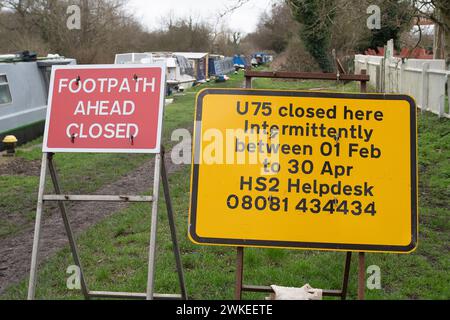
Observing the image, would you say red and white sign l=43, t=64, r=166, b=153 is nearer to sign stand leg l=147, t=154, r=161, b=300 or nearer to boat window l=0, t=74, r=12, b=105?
sign stand leg l=147, t=154, r=161, b=300

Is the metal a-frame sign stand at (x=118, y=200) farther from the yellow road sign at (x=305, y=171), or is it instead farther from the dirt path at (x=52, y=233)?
the dirt path at (x=52, y=233)

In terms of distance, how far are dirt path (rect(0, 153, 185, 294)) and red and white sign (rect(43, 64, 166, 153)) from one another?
6.14 feet

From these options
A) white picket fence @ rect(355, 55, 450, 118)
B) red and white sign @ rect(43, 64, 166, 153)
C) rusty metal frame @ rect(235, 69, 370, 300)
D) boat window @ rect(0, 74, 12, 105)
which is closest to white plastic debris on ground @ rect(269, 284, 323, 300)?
rusty metal frame @ rect(235, 69, 370, 300)

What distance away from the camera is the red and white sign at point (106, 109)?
13.6 feet

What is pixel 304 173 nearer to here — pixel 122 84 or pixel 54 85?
pixel 122 84

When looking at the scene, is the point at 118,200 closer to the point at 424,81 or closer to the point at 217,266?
the point at 217,266

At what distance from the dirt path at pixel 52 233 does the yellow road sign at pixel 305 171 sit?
239 cm

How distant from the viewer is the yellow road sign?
13.5 ft

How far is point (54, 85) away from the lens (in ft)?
14.4

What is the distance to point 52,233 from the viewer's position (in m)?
7.22

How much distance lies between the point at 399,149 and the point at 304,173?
0.67m

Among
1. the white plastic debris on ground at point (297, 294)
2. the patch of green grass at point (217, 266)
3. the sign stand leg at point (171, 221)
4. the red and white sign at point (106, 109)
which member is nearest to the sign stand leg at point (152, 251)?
the red and white sign at point (106, 109)

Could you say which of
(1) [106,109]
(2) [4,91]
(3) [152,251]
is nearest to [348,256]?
(3) [152,251]

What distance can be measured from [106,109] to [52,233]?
11.2 ft
